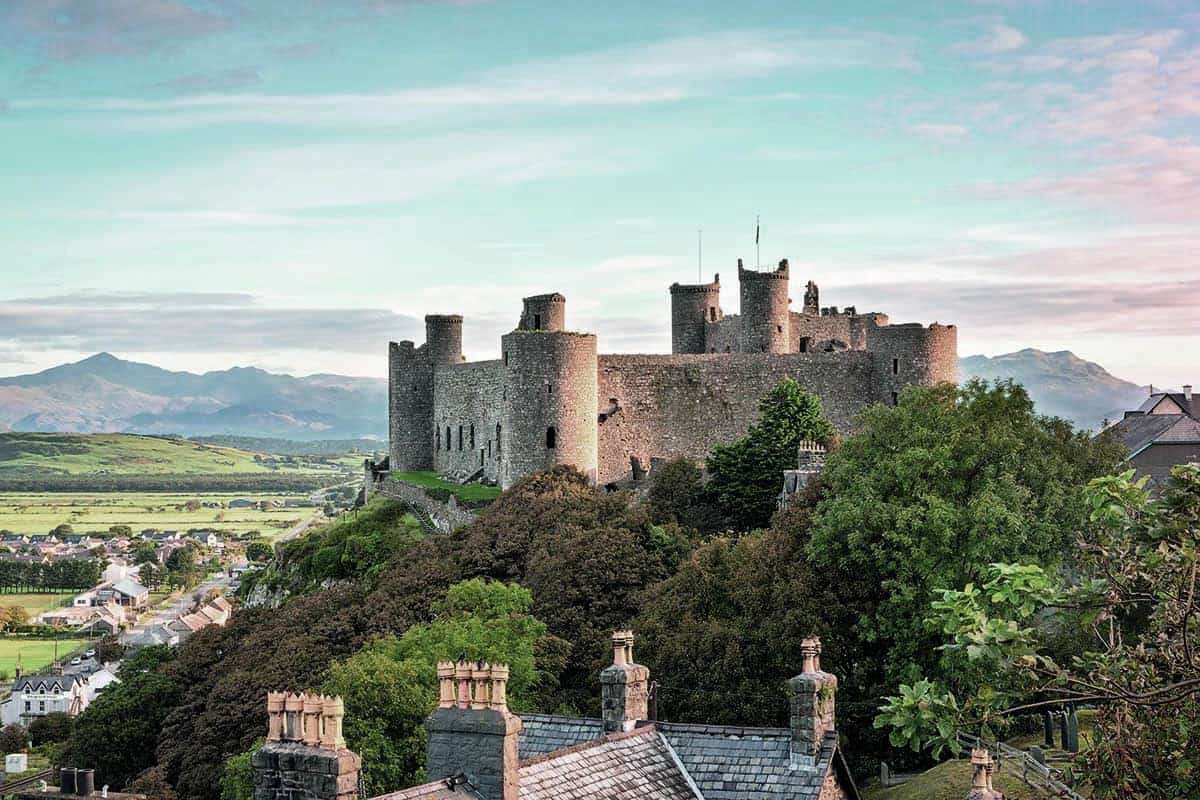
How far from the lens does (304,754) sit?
1479 centimetres

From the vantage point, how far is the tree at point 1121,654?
13.5 m

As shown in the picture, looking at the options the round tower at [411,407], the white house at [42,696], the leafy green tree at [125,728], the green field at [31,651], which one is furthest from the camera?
the green field at [31,651]

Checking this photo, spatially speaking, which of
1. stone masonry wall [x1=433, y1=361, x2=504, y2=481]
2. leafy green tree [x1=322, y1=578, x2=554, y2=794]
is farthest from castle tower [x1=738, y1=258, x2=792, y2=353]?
leafy green tree [x1=322, y1=578, x2=554, y2=794]

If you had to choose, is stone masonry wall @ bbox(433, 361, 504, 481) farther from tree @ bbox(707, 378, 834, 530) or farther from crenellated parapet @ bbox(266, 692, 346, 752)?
crenellated parapet @ bbox(266, 692, 346, 752)

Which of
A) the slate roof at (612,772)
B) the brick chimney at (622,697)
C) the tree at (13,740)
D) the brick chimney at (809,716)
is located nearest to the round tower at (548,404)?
the brick chimney at (622,697)

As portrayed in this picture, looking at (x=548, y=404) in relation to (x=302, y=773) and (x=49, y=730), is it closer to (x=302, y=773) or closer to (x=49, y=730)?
(x=302, y=773)

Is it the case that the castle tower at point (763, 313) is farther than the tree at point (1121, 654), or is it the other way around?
the castle tower at point (763, 313)

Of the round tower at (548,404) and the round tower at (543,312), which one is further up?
the round tower at (543,312)

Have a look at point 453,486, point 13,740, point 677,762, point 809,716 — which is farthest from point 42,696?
point 809,716

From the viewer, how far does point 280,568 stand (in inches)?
3068

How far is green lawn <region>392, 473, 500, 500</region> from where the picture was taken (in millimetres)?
62500

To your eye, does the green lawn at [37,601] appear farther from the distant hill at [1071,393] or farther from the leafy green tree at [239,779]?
the leafy green tree at [239,779]

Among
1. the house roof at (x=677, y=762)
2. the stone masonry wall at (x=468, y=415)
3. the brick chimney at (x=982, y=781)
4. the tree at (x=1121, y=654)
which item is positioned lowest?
the house roof at (x=677, y=762)

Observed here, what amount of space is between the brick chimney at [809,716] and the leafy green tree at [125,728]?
44990 millimetres
